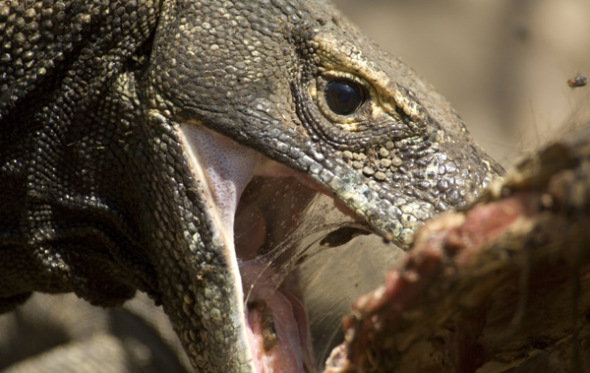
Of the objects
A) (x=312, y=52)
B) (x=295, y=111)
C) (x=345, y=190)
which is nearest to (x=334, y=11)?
(x=312, y=52)

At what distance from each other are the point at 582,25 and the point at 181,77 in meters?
3.32

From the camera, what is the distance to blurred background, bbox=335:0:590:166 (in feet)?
14.9

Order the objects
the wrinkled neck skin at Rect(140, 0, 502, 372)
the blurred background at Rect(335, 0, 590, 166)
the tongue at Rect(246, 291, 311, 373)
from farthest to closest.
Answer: the blurred background at Rect(335, 0, 590, 166), the tongue at Rect(246, 291, 311, 373), the wrinkled neck skin at Rect(140, 0, 502, 372)

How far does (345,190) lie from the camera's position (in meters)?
1.94

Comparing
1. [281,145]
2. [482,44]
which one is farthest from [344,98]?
[482,44]

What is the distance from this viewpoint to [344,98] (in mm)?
2105

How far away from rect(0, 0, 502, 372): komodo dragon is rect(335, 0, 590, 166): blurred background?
2306 mm

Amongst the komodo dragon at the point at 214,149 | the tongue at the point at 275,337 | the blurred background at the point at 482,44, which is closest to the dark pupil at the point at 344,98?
the komodo dragon at the point at 214,149

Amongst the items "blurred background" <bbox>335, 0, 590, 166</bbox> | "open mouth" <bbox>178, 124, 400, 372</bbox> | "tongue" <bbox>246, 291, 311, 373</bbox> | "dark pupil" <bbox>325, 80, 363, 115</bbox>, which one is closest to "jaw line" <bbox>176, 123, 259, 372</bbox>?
"open mouth" <bbox>178, 124, 400, 372</bbox>

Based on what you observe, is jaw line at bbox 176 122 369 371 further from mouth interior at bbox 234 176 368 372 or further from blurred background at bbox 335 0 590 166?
blurred background at bbox 335 0 590 166

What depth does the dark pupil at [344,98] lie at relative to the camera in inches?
82.9

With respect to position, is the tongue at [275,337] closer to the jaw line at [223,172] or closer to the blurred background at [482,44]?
the jaw line at [223,172]

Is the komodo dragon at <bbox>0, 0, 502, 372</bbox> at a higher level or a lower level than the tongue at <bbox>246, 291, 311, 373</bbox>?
higher

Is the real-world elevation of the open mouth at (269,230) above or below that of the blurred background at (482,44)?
below
